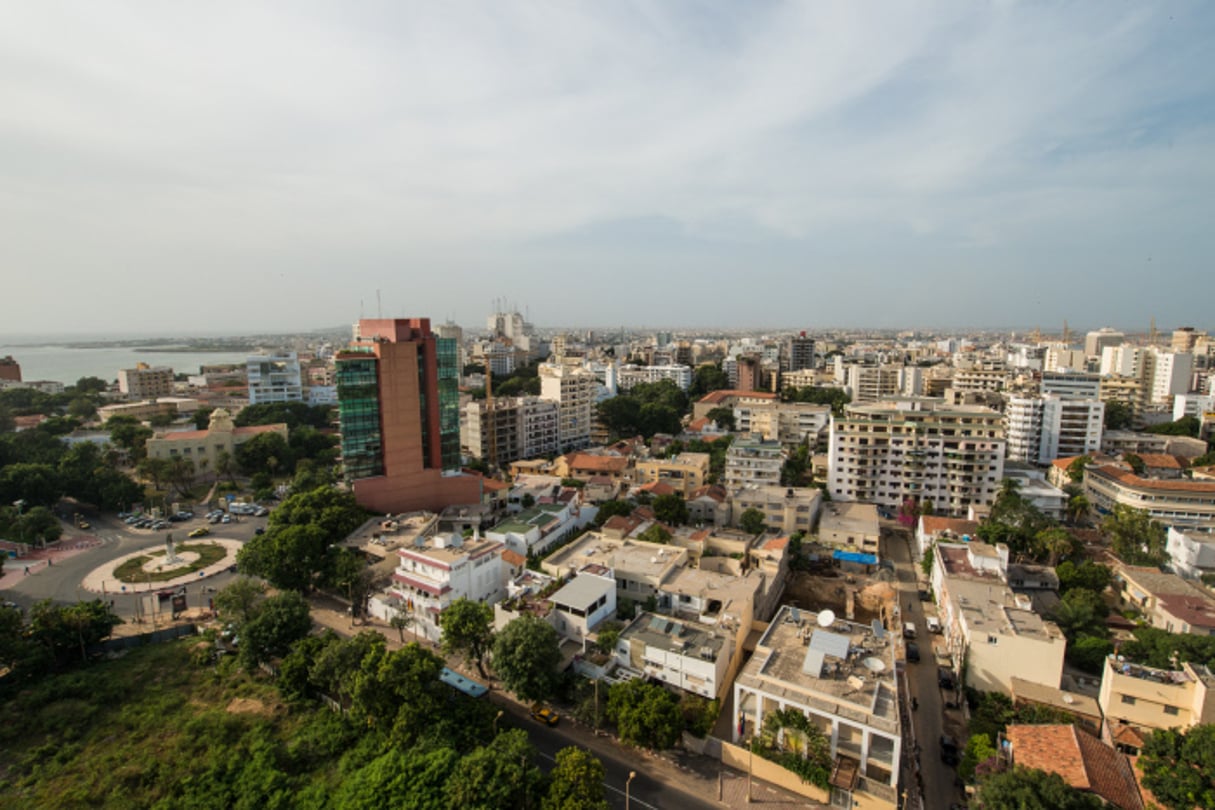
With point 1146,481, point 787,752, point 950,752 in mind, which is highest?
point 1146,481

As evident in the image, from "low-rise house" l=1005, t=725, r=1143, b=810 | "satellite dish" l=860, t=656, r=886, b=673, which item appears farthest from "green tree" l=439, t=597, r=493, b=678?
"low-rise house" l=1005, t=725, r=1143, b=810

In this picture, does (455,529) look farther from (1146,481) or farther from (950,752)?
(1146,481)

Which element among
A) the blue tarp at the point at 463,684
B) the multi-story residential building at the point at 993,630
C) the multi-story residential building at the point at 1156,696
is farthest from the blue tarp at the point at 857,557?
the blue tarp at the point at 463,684

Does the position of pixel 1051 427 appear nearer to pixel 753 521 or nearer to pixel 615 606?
pixel 753 521

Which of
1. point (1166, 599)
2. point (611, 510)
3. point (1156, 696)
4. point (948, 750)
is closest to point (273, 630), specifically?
point (611, 510)

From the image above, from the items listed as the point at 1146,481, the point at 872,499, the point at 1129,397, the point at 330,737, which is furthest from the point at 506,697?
the point at 1129,397

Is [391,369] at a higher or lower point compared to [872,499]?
higher
